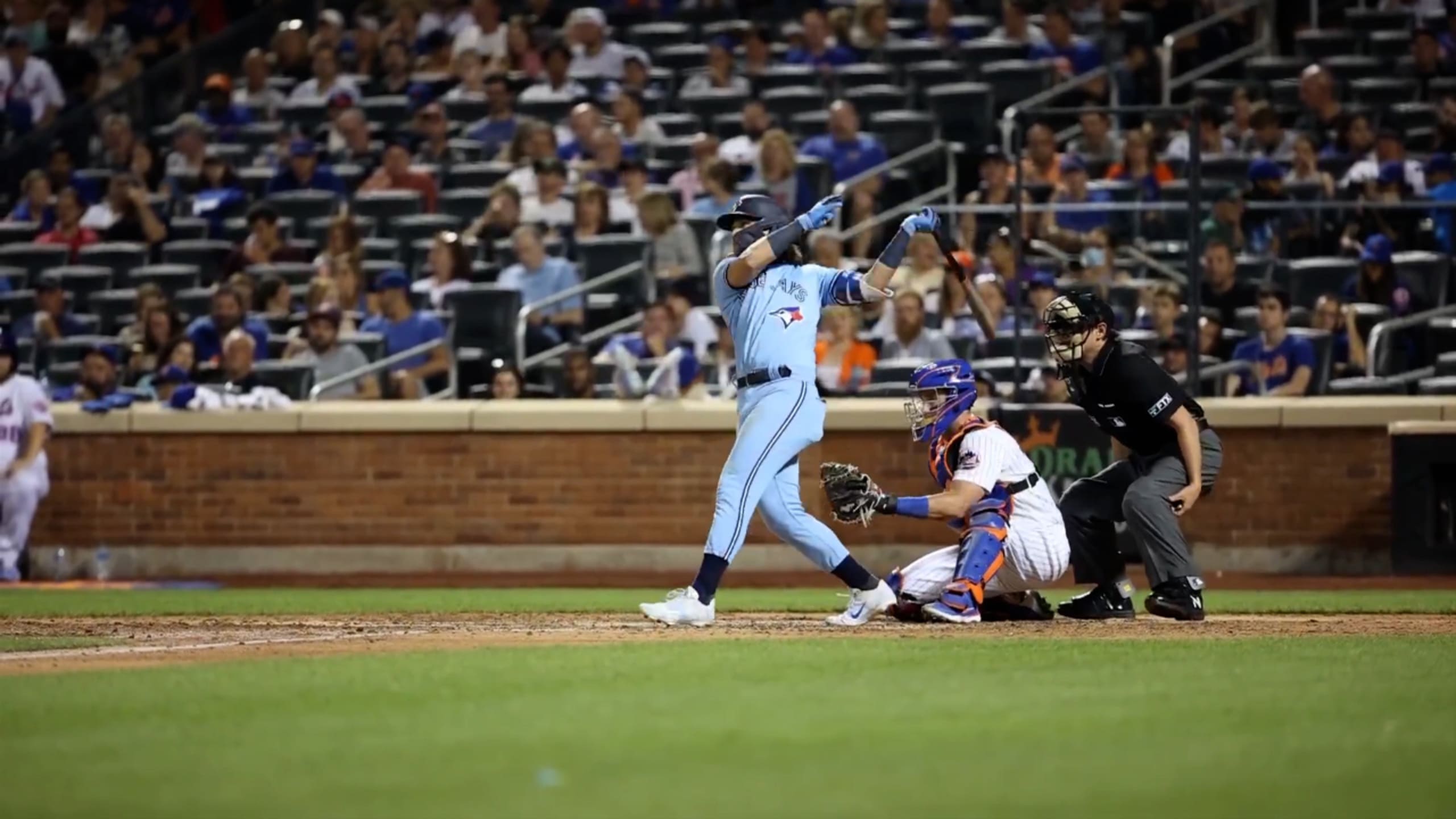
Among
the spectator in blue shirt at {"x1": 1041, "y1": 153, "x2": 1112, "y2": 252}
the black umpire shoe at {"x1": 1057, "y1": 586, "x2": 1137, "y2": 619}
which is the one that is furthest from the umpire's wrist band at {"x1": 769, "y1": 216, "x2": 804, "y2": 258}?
the spectator in blue shirt at {"x1": 1041, "y1": 153, "x2": 1112, "y2": 252}

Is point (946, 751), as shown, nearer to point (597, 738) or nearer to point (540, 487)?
point (597, 738)

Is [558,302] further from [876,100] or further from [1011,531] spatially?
[1011,531]

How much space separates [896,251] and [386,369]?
336 inches

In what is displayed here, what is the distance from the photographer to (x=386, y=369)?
18.1 metres

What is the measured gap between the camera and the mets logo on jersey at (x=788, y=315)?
33.7 feet

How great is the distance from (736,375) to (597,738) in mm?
3969

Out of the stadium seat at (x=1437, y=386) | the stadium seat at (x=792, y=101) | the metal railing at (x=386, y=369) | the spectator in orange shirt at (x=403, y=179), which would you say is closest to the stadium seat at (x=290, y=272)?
the spectator in orange shirt at (x=403, y=179)

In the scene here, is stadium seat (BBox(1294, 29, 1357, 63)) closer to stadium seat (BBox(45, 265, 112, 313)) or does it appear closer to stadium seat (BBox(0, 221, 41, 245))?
stadium seat (BBox(45, 265, 112, 313))

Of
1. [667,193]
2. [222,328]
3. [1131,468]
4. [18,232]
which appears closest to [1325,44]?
[667,193]

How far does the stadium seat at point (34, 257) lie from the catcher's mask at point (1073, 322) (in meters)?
13.5

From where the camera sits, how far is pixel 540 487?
17.1 meters

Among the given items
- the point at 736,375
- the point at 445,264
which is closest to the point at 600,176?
the point at 445,264

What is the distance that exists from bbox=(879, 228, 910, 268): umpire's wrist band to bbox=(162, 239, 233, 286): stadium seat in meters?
11.7

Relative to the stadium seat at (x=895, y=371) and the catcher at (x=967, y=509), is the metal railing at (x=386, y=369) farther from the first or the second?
the catcher at (x=967, y=509)
